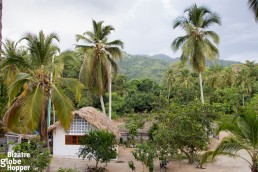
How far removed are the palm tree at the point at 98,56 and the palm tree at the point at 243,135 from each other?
43.5ft

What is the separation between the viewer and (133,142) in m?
24.0

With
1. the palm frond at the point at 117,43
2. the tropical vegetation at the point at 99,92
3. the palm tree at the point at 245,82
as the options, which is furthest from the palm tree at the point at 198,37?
the palm tree at the point at 245,82

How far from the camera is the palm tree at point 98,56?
21312 millimetres

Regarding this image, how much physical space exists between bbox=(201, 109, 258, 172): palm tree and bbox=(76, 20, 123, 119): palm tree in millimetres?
13264

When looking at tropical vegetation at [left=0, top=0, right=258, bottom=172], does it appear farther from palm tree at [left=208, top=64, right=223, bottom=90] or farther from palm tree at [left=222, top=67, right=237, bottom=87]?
palm tree at [left=222, top=67, right=237, bottom=87]

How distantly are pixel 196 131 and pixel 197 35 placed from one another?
9961mm

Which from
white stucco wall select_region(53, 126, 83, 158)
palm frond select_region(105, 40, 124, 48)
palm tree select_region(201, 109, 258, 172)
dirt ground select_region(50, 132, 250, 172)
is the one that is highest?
palm frond select_region(105, 40, 124, 48)

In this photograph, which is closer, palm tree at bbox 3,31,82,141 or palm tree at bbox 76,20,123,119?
Answer: palm tree at bbox 3,31,82,141

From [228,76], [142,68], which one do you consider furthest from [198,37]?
[142,68]

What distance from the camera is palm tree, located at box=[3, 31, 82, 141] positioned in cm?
1055

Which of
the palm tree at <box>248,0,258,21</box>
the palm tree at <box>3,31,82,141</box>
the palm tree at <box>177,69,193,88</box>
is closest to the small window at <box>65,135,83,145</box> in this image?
the palm tree at <box>3,31,82,141</box>

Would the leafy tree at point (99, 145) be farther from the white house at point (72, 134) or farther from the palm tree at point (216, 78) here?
the palm tree at point (216, 78)

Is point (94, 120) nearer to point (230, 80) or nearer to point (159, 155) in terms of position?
point (159, 155)

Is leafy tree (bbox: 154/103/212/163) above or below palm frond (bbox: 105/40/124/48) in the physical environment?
below
